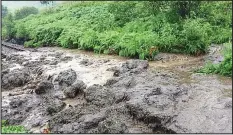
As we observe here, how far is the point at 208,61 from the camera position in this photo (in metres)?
16.6

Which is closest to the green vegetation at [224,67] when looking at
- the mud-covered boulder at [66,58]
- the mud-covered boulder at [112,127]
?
the mud-covered boulder at [112,127]

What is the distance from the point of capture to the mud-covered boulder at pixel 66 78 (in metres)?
15.0

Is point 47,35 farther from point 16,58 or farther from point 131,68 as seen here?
point 131,68

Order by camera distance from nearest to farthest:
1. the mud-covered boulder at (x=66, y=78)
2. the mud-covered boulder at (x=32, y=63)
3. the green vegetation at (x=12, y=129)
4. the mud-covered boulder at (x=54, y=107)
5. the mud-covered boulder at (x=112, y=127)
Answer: the mud-covered boulder at (x=112, y=127) → the green vegetation at (x=12, y=129) → the mud-covered boulder at (x=54, y=107) → the mud-covered boulder at (x=66, y=78) → the mud-covered boulder at (x=32, y=63)

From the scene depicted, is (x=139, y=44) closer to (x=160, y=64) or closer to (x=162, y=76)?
(x=160, y=64)

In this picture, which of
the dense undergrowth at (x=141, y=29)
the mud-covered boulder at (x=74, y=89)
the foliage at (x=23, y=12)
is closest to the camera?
the mud-covered boulder at (x=74, y=89)

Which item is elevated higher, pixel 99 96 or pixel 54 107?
pixel 99 96

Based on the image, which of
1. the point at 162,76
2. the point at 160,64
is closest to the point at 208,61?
the point at 160,64

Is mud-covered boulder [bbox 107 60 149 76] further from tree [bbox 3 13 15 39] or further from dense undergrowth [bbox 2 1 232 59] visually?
tree [bbox 3 13 15 39]

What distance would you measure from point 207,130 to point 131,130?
1.84 metres

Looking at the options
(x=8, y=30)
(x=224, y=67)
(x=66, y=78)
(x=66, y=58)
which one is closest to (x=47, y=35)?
(x=8, y=30)

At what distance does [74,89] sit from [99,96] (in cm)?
161

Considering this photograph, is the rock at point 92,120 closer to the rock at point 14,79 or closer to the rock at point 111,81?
the rock at point 111,81

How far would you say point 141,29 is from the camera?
21547mm
